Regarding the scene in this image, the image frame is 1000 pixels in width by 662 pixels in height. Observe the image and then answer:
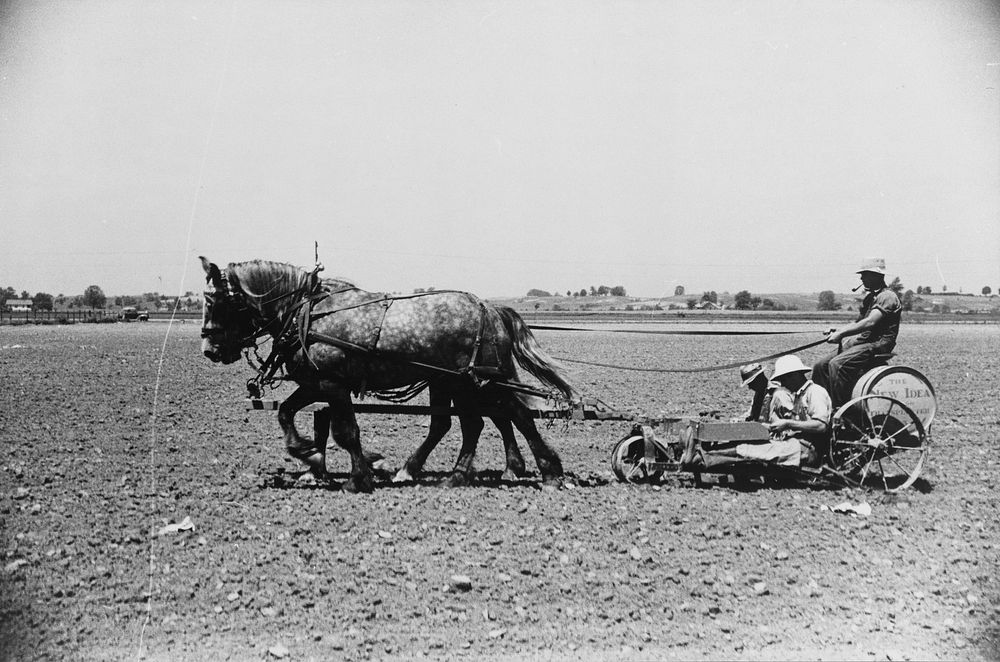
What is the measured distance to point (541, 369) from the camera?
7957mm

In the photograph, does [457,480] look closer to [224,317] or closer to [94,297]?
[224,317]

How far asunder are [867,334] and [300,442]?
5864mm

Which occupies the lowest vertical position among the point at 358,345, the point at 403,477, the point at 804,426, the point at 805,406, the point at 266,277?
the point at 403,477

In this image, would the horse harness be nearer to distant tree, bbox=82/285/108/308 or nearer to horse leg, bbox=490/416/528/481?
horse leg, bbox=490/416/528/481

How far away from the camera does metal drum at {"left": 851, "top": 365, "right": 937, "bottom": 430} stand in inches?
287

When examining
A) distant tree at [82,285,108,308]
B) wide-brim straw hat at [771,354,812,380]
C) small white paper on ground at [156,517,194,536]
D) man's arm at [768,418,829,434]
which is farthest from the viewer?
distant tree at [82,285,108,308]

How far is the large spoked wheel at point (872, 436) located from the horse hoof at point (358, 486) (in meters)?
4.49

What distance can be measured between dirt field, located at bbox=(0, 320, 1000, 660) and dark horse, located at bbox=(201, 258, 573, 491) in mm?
602

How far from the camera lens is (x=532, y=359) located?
314 inches

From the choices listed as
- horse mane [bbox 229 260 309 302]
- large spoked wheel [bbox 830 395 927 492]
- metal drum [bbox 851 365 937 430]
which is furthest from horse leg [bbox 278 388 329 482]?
metal drum [bbox 851 365 937 430]

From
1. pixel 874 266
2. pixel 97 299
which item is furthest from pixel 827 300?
pixel 97 299

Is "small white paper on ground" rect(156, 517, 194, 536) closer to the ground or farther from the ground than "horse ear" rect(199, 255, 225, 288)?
closer to the ground

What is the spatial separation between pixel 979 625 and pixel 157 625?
17.1ft

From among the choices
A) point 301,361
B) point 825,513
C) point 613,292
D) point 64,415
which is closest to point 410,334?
point 301,361
